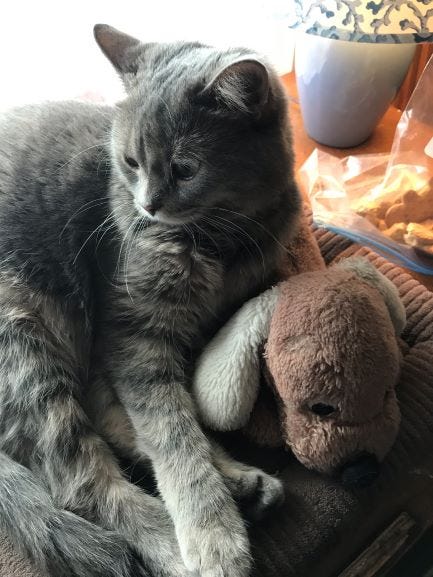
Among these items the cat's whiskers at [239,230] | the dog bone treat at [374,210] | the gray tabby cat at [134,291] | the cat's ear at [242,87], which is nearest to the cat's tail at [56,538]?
the gray tabby cat at [134,291]

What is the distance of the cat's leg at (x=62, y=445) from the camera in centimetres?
90

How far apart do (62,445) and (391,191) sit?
3.20ft

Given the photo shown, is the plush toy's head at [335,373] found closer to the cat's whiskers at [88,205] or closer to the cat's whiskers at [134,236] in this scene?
the cat's whiskers at [134,236]

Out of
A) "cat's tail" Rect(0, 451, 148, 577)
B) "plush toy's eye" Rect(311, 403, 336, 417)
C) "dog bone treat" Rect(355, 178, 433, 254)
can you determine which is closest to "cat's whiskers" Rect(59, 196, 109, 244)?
"cat's tail" Rect(0, 451, 148, 577)

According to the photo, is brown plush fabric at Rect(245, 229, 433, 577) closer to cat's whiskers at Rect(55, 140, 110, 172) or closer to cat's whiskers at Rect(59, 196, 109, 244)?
cat's whiskers at Rect(59, 196, 109, 244)

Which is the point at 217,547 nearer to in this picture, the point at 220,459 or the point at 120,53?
the point at 220,459

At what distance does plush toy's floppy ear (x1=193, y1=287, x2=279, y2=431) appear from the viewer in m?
0.90

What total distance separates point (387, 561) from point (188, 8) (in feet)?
4.02

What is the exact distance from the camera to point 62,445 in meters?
0.93

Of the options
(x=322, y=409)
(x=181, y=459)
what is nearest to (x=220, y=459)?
(x=181, y=459)

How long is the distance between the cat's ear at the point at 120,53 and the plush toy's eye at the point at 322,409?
2.04 feet

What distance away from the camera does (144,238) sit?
1030mm

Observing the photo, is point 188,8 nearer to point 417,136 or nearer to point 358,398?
point 417,136

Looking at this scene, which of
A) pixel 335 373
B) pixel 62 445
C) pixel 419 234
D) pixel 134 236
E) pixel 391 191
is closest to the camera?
pixel 335 373
